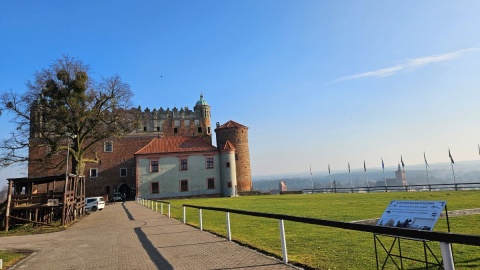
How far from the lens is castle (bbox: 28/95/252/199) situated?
57.9 metres

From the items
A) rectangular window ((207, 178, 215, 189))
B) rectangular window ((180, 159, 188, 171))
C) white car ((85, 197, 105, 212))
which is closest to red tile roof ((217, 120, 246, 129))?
rectangular window ((180, 159, 188, 171))

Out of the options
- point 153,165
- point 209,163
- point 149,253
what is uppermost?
point 153,165

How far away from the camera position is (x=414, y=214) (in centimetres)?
556

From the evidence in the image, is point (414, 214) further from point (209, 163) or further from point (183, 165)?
point (209, 163)

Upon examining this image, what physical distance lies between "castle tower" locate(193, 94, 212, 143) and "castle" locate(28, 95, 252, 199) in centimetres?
449

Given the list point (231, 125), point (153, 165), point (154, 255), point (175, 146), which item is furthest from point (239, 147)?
→ point (154, 255)

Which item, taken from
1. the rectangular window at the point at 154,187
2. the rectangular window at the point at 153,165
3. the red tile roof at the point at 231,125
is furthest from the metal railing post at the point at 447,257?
the red tile roof at the point at 231,125

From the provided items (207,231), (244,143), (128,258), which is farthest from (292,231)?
(244,143)

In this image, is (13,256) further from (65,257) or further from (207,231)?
(207,231)

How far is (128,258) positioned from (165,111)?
63.2m

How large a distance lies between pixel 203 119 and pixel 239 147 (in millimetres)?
12749

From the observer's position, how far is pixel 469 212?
51.7ft

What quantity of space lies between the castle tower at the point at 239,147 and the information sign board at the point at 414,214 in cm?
5701

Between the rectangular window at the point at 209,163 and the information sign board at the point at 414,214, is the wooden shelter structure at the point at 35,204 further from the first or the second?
the rectangular window at the point at 209,163
